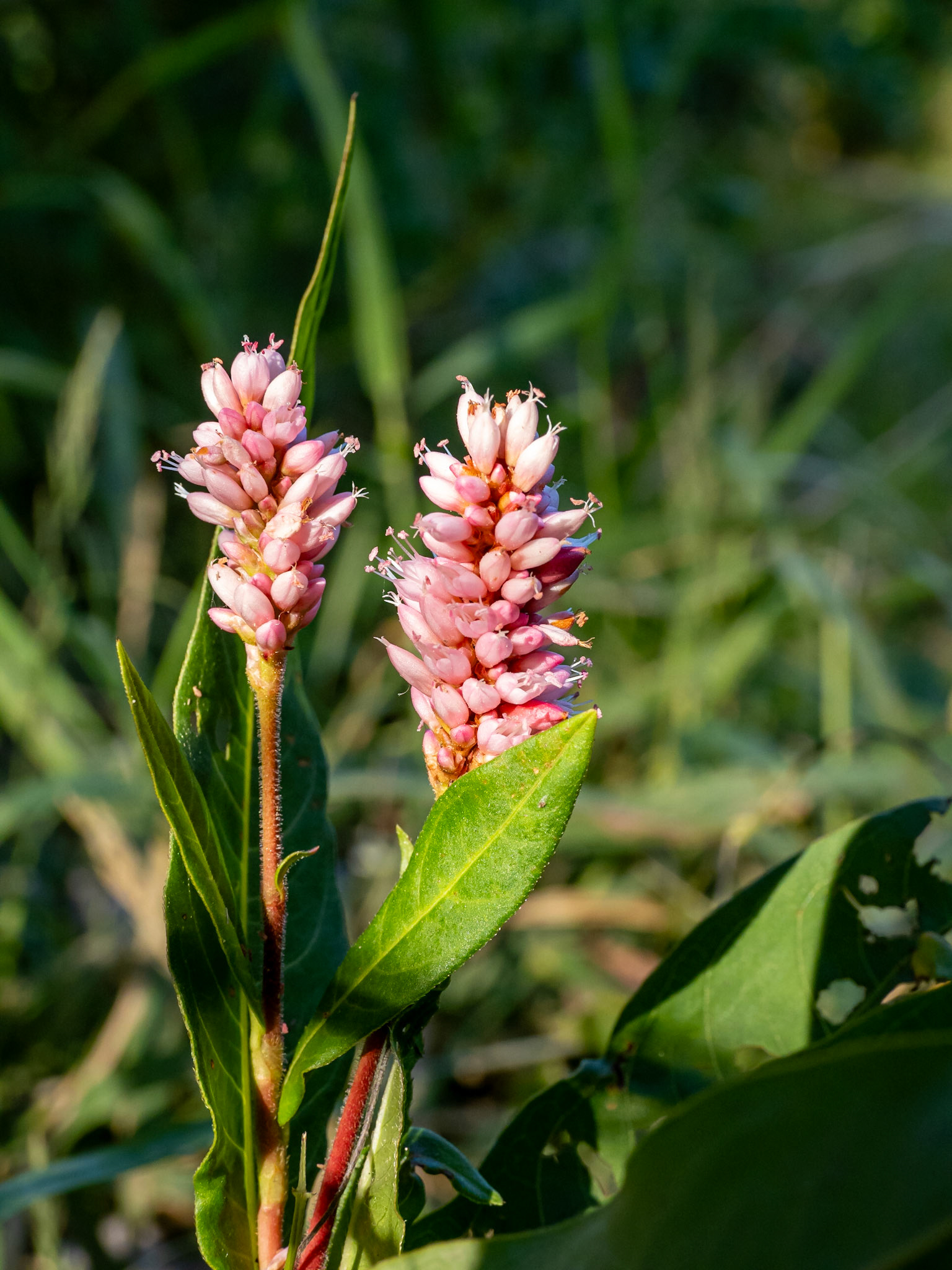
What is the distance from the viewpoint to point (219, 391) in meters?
0.73

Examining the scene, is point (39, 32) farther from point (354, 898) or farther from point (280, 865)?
point (280, 865)

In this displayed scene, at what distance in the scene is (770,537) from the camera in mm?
2809

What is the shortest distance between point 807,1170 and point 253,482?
0.50 meters

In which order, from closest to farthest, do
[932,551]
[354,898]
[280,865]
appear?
[280,865]
[354,898]
[932,551]

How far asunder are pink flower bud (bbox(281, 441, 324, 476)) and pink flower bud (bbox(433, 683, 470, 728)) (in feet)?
0.57

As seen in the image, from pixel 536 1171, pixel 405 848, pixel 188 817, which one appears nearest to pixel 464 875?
pixel 405 848

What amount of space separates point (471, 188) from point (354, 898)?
2.73 metres

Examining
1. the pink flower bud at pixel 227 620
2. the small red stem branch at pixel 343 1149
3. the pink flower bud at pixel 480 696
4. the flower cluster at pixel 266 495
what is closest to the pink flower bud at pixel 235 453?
the flower cluster at pixel 266 495

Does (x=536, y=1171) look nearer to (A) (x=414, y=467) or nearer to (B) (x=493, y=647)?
(B) (x=493, y=647)

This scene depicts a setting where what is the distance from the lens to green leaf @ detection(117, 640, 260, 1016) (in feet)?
2.18

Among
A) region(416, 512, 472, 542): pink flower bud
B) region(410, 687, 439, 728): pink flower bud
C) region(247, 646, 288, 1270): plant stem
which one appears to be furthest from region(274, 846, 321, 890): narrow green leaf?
region(416, 512, 472, 542): pink flower bud

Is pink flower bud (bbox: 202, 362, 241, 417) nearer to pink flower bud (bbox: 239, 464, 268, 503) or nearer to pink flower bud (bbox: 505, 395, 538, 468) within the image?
pink flower bud (bbox: 239, 464, 268, 503)

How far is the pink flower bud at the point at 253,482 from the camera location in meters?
0.71

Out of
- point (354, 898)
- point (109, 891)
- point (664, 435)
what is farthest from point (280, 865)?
point (664, 435)
